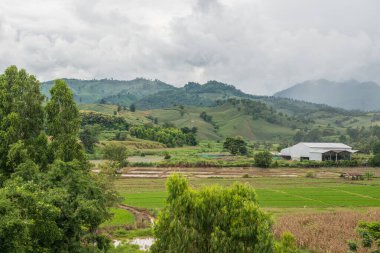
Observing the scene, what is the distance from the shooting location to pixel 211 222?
57.3 ft

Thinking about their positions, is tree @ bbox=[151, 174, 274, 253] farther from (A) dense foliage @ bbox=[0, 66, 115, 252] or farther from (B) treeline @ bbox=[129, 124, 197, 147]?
(B) treeline @ bbox=[129, 124, 197, 147]

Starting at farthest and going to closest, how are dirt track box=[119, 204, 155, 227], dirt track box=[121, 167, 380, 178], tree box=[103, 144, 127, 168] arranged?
tree box=[103, 144, 127, 168] < dirt track box=[121, 167, 380, 178] < dirt track box=[119, 204, 155, 227]

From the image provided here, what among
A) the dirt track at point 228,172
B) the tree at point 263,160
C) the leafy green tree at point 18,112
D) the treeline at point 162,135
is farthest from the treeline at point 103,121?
the leafy green tree at point 18,112

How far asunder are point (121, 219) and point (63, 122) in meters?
18.2

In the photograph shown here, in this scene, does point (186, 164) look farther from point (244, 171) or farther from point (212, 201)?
point (212, 201)

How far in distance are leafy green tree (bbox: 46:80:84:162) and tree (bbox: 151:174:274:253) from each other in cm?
1326

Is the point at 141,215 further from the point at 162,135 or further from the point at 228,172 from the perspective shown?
the point at 162,135

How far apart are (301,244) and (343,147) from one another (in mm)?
108087

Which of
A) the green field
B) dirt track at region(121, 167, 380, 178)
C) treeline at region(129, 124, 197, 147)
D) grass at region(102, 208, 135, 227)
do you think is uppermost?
treeline at region(129, 124, 197, 147)

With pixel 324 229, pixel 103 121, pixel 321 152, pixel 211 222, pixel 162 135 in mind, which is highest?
pixel 103 121

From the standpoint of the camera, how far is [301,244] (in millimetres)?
32000

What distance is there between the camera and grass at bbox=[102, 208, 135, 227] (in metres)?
40.0

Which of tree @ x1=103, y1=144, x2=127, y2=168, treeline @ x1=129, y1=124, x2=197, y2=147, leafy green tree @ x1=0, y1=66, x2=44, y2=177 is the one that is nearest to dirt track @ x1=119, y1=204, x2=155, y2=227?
leafy green tree @ x1=0, y1=66, x2=44, y2=177

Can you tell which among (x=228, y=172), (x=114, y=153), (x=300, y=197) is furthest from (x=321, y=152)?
(x=114, y=153)
